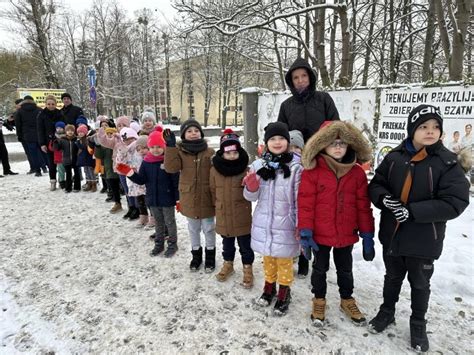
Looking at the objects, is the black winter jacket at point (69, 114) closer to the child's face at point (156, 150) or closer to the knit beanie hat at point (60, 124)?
the knit beanie hat at point (60, 124)

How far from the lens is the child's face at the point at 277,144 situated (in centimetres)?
279

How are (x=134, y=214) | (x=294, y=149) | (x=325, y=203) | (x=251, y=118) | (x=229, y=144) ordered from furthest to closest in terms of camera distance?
(x=251, y=118) → (x=134, y=214) → (x=229, y=144) → (x=294, y=149) → (x=325, y=203)

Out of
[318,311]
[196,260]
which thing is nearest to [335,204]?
[318,311]

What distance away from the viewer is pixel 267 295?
10.2 feet

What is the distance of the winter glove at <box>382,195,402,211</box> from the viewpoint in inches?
90.5

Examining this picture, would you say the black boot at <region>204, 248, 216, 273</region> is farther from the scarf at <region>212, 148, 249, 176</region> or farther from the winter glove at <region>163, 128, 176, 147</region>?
the winter glove at <region>163, 128, 176, 147</region>

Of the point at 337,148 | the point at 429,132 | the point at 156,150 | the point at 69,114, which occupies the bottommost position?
the point at 156,150

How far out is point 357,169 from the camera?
8.55ft

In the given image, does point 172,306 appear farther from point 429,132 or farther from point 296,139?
point 429,132

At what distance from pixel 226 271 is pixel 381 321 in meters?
1.63

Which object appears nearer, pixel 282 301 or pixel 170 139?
pixel 282 301

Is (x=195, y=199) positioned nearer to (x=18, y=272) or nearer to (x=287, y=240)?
(x=287, y=240)

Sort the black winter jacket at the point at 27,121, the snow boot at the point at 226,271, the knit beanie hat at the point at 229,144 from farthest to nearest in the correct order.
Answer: the black winter jacket at the point at 27,121
the snow boot at the point at 226,271
the knit beanie hat at the point at 229,144

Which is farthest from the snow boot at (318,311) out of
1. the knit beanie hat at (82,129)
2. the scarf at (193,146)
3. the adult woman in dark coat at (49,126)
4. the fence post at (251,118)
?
the adult woman in dark coat at (49,126)
